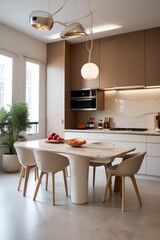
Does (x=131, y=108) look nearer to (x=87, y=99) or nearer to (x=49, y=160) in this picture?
(x=87, y=99)

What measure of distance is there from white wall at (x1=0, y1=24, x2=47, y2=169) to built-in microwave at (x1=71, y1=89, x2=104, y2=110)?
2.76 ft

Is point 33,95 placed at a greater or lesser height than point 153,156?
greater

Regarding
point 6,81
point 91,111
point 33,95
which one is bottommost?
point 91,111

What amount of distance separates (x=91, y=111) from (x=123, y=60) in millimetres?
1437

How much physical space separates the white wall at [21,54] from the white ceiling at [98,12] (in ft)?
0.77

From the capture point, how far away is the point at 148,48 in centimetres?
447

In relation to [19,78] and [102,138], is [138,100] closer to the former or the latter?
[102,138]

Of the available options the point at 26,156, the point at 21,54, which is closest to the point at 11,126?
the point at 26,156

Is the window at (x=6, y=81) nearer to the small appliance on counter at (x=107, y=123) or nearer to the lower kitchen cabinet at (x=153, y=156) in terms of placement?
the small appliance on counter at (x=107, y=123)

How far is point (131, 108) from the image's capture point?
194 inches

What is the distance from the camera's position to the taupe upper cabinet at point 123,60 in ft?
14.9

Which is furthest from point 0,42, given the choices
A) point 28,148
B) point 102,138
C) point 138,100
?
point 138,100

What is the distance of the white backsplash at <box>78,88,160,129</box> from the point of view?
185 inches

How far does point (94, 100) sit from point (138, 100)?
38.1 inches
